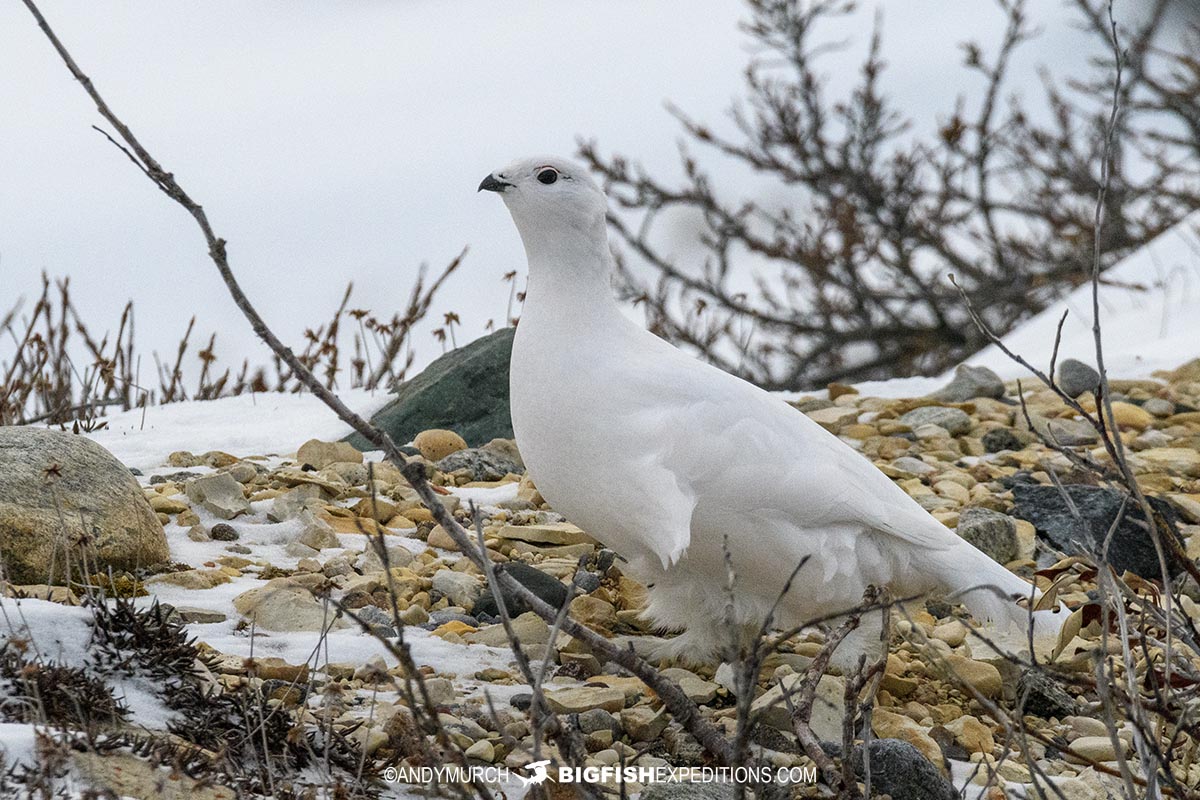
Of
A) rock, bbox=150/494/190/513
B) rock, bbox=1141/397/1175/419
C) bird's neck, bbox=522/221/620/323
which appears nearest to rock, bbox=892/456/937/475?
rock, bbox=1141/397/1175/419

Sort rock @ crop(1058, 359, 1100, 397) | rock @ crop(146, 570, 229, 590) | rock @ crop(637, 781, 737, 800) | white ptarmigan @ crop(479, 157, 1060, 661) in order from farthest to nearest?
1. rock @ crop(1058, 359, 1100, 397)
2. rock @ crop(146, 570, 229, 590)
3. white ptarmigan @ crop(479, 157, 1060, 661)
4. rock @ crop(637, 781, 737, 800)

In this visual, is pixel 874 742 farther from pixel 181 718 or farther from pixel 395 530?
pixel 395 530

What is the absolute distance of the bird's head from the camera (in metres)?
3.21

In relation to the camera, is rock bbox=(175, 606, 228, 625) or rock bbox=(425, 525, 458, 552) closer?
rock bbox=(175, 606, 228, 625)

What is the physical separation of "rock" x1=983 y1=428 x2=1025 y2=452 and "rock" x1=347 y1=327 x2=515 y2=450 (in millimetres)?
1765

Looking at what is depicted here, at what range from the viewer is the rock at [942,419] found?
514cm

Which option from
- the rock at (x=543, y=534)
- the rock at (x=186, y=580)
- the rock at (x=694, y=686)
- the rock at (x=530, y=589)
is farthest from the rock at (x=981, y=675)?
the rock at (x=186, y=580)

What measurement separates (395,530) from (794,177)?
21.8 ft

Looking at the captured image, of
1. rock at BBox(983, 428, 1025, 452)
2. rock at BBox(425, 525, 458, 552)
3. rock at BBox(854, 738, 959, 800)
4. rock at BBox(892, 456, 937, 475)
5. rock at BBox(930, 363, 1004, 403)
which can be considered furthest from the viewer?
rock at BBox(930, 363, 1004, 403)

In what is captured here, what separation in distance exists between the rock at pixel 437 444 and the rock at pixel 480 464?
0.13 feet

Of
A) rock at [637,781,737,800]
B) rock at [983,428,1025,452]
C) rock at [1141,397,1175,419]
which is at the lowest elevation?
rock at [637,781,737,800]

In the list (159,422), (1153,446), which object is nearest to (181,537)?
(159,422)

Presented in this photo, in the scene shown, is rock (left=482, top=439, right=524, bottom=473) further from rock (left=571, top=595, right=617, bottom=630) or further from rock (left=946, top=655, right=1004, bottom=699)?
rock (left=946, top=655, right=1004, bottom=699)

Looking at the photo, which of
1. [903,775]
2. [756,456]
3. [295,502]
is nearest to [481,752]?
[903,775]
